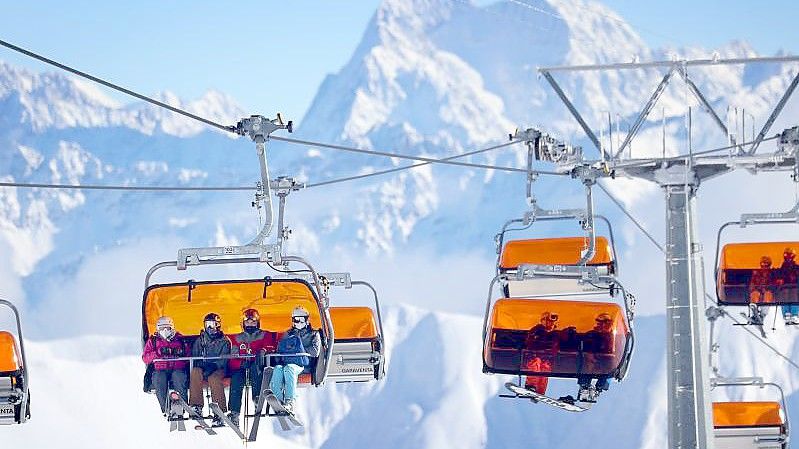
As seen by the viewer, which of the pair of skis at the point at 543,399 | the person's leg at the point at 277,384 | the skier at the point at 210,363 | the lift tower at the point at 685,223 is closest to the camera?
the person's leg at the point at 277,384

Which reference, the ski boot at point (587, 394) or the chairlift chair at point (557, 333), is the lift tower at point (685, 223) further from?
the ski boot at point (587, 394)

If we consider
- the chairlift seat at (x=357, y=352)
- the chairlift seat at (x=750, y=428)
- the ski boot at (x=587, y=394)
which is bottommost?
the chairlift seat at (x=750, y=428)

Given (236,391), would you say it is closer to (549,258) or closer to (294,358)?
(294,358)

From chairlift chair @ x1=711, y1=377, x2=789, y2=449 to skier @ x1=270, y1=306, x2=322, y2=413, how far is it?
1125 cm

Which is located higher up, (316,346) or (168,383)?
(316,346)

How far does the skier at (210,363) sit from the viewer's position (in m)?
17.2

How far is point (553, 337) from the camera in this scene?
19.6m

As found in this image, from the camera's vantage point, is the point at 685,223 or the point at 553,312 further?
the point at 685,223

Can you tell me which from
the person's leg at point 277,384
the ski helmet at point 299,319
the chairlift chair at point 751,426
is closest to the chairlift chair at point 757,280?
the chairlift chair at point 751,426

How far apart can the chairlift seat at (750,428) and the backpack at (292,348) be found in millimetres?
11529

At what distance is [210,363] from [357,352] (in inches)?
137

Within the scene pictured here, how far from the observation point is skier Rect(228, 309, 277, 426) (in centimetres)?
1695

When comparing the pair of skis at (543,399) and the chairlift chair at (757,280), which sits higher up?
the chairlift chair at (757,280)

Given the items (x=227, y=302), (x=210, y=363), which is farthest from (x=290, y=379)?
(x=227, y=302)
